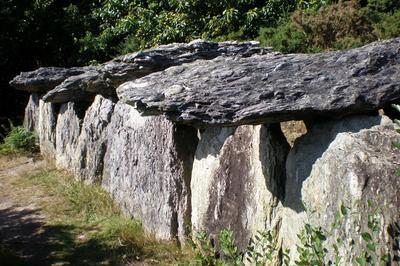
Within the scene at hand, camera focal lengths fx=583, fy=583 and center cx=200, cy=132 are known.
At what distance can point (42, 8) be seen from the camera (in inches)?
690

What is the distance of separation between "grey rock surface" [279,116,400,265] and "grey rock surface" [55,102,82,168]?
6200 millimetres

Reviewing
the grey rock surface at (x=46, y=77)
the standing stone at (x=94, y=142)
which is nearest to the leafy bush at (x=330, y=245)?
the standing stone at (x=94, y=142)

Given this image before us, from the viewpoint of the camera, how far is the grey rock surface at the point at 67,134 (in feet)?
34.4

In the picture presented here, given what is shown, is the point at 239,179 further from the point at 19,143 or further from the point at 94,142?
the point at 19,143

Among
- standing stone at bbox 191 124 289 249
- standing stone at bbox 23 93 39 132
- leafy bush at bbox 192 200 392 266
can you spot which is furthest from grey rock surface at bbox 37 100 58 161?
leafy bush at bbox 192 200 392 266

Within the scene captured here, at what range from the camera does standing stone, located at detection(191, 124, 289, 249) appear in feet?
16.4

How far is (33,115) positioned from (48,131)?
2269 millimetres

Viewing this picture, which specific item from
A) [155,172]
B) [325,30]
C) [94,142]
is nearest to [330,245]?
[155,172]

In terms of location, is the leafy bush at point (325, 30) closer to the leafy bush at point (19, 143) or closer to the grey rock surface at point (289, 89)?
the grey rock surface at point (289, 89)

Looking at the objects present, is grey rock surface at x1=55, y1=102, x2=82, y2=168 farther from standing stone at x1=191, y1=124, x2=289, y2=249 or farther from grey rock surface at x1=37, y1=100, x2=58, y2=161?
standing stone at x1=191, y1=124, x2=289, y2=249

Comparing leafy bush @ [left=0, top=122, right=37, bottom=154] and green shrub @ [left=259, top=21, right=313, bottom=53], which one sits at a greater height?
green shrub @ [left=259, top=21, right=313, bottom=53]

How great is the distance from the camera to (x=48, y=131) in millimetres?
12133

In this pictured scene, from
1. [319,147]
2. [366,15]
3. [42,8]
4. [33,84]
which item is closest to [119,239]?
[319,147]

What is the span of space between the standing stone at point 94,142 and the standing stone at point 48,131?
6.68 ft
